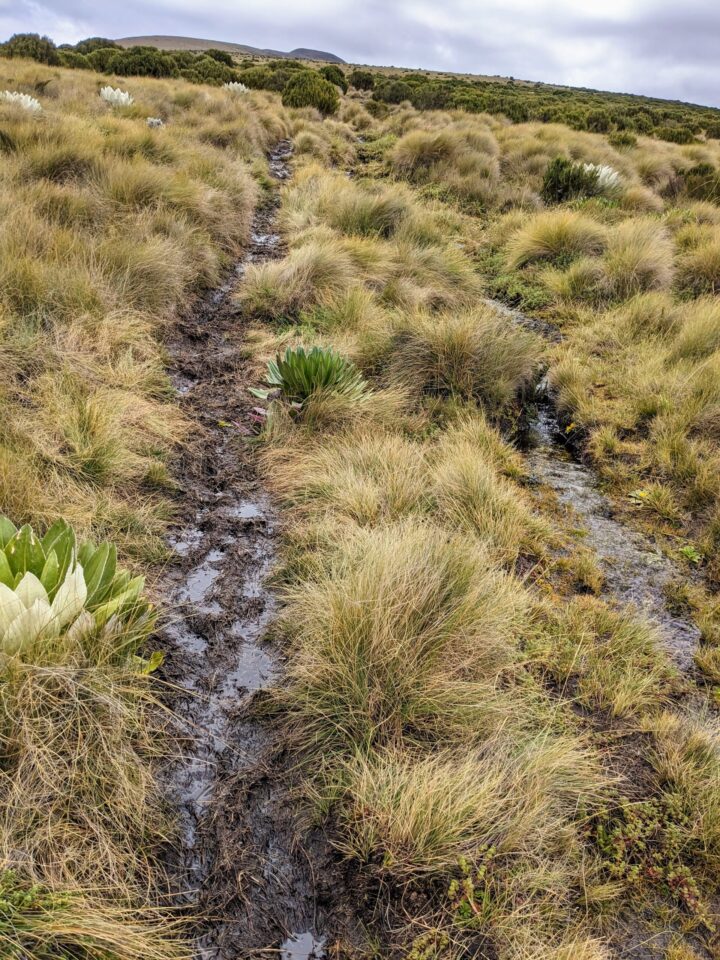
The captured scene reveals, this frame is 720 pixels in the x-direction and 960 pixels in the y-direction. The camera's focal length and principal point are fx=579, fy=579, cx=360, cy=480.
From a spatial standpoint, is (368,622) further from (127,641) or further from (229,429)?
(229,429)

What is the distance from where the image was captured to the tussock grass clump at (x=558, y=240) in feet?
24.3

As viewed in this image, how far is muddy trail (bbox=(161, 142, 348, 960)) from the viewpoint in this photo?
67.7 inches

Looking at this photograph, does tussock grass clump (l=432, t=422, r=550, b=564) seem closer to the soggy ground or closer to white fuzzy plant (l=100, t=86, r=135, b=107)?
the soggy ground

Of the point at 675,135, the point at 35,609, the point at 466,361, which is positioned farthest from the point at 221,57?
the point at 35,609

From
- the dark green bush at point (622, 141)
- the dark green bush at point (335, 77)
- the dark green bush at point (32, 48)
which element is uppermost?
the dark green bush at point (335, 77)

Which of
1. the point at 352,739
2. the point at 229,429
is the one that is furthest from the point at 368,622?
the point at 229,429

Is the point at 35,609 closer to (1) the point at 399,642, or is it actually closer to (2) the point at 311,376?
(1) the point at 399,642

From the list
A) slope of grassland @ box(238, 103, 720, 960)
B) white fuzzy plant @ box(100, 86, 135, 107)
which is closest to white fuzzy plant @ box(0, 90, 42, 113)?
white fuzzy plant @ box(100, 86, 135, 107)

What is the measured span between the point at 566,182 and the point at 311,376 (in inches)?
312

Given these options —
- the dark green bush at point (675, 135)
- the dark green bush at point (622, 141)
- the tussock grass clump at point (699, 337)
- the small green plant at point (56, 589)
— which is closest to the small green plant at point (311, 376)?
the small green plant at point (56, 589)

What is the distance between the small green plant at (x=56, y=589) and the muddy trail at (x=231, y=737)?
39cm

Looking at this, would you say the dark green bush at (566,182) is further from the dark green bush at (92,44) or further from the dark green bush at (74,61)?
the dark green bush at (92,44)

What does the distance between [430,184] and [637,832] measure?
35.9 ft

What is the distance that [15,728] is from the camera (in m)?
1.75
